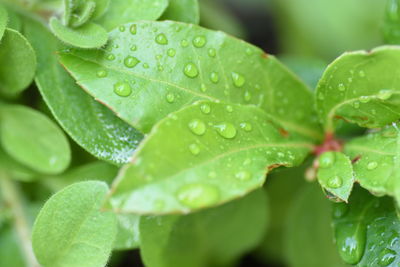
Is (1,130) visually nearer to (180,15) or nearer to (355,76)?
(180,15)

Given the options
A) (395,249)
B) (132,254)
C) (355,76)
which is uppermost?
(355,76)

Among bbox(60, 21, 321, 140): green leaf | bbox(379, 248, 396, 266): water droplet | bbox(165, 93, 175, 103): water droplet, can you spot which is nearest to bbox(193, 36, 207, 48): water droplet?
bbox(60, 21, 321, 140): green leaf

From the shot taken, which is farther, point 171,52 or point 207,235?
point 207,235

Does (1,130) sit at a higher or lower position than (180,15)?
lower

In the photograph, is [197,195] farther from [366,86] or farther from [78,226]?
[366,86]

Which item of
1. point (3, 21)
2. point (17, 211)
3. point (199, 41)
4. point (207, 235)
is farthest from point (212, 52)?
point (17, 211)

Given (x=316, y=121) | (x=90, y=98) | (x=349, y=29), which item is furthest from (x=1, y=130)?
(x=349, y=29)

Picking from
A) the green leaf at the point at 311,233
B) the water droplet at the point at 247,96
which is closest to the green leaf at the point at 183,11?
the water droplet at the point at 247,96
